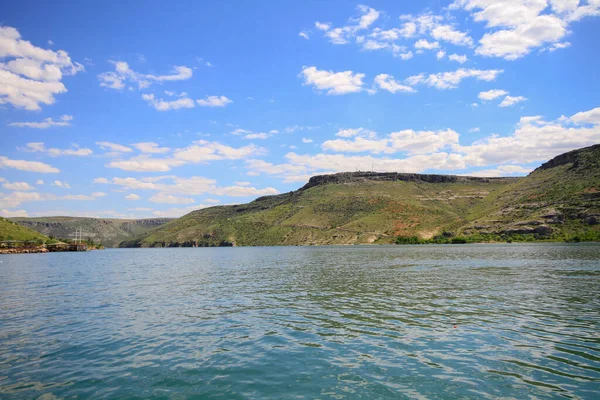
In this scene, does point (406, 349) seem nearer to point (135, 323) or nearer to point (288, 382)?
point (288, 382)

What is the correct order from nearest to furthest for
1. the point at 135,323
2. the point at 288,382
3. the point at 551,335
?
1. the point at 288,382
2. the point at 551,335
3. the point at 135,323

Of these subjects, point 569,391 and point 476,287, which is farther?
point 476,287

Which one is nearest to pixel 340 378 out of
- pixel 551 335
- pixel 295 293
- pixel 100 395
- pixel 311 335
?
pixel 311 335

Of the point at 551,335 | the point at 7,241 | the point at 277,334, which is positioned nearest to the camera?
the point at 551,335

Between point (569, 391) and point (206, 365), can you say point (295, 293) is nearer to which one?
point (206, 365)

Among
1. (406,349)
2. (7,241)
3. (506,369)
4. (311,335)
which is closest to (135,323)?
(311,335)

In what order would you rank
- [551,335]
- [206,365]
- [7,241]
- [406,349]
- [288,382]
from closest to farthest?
1. [288,382]
2. [206,365]
3. [406,349]
4. [551,335]
5. [7,241]

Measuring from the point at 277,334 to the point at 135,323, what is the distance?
1106 centimetres

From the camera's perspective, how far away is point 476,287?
136 ft

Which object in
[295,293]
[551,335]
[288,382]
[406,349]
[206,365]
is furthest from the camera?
[295,293]

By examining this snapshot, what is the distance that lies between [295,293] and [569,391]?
28.4 meters

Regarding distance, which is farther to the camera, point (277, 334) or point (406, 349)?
point (277, 334)

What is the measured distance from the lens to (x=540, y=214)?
198000 mm

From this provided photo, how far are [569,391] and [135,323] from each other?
25.3m
